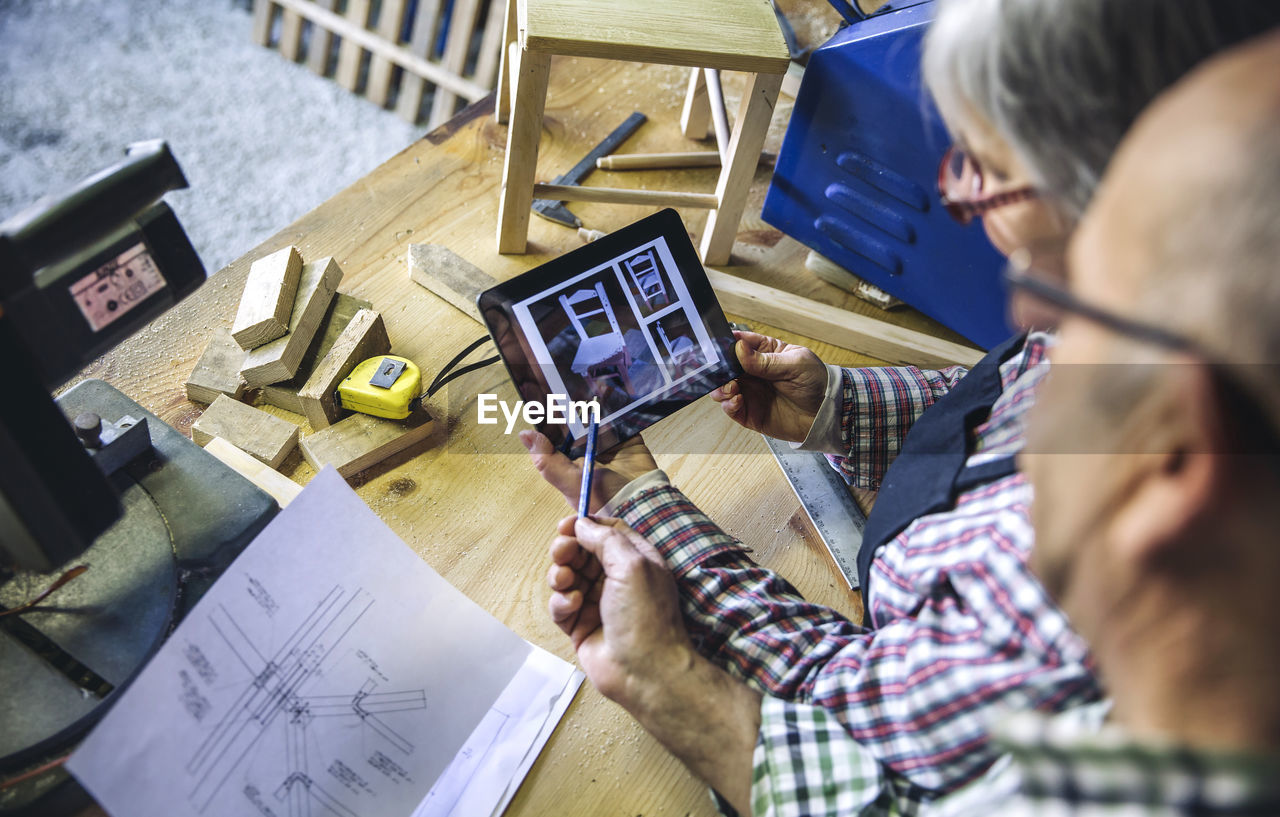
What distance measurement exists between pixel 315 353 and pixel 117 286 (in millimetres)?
381

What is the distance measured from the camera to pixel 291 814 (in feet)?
2.18

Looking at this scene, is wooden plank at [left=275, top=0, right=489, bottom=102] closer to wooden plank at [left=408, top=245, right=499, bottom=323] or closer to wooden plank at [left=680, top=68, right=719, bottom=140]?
wooden plank at [left=680, top=68, right=719, bottom=140]

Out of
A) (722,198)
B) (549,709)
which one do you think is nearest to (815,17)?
(722,198)

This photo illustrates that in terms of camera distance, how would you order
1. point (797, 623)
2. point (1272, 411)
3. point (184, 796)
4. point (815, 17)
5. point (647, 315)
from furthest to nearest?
1. point (815, 17)
2. point (647, 315)
3. point (797, 623)
4. point (184, 796)
5. point (1272, 411)

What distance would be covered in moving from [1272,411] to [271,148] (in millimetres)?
2561

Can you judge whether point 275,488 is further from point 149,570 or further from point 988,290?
point 988,290

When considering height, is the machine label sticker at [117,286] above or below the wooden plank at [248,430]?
above

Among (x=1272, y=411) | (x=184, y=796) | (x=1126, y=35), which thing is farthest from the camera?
(x=184, y=796)

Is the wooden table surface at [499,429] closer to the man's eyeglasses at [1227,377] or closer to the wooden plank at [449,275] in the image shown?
the wooden plank at [449,275]

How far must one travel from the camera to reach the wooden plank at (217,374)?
97 cm

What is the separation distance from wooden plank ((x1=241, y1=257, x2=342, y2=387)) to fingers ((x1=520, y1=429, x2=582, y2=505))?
0.34m

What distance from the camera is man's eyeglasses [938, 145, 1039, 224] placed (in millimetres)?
582

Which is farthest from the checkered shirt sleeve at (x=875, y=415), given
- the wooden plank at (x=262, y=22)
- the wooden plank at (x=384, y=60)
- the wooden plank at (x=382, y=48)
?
the wooden plank at (x=262, y=22)

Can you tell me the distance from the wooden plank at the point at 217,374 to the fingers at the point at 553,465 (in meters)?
0.40
